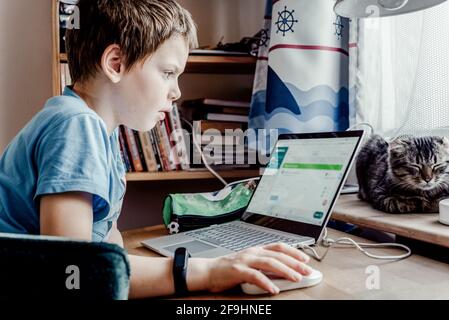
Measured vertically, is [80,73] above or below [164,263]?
above

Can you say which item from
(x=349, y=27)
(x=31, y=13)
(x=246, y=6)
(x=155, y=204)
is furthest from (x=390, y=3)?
(x=31, y=13)

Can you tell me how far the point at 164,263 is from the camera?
61 centimetres

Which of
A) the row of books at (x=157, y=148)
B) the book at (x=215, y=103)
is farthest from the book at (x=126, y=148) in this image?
the book at (x=215, y=103)

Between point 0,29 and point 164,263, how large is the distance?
4.19 ft

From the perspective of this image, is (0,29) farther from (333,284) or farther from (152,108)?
(333,284)

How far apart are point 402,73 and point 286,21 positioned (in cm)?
36

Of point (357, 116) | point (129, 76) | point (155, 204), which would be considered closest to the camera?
point (129, 76)

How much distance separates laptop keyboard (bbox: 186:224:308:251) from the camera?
2.58 feet

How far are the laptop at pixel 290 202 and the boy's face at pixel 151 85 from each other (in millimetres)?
254

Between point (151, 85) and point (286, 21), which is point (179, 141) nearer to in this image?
point (286, 21)

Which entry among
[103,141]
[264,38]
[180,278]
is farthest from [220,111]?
[180,278]

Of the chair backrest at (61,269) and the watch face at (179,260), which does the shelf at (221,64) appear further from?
the chair backrest at (61,269)

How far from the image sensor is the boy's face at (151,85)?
798mm

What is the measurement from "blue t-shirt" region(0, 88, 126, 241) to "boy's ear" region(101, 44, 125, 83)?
93 millimetres
